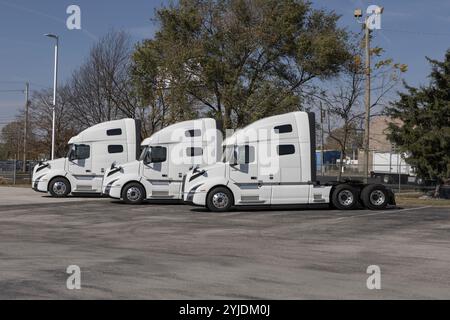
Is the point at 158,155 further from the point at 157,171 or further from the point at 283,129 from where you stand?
the point at 283,129

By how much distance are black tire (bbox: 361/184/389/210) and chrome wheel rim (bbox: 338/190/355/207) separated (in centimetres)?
48

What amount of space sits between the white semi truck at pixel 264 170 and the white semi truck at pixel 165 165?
290 centimetres

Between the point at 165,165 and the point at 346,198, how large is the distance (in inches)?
284

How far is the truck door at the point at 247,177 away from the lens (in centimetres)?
2095

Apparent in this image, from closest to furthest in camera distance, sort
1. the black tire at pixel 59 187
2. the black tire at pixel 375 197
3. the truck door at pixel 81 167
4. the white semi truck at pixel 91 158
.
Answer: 1. the black tire at pixel 375 197
2. the white semi truck at pixel 91 158
3. the truck door at pixel 81 167
4. the black tire at pixel 59 187

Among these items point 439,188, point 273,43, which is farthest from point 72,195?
point 439,188

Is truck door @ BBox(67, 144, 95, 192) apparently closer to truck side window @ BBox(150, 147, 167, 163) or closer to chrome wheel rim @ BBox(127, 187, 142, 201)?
chrome wheel rim @ BBox(127, 187, 142, 201)

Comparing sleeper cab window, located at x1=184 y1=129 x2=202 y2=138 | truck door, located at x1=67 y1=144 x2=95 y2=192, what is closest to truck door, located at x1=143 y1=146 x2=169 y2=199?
sleeper cab window, located at x1=184 y1=129 x2=202 y2=138

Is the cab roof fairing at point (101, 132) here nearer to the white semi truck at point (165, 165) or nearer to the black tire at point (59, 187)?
the black tire at point (59, 187)

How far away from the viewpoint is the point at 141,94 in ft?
107

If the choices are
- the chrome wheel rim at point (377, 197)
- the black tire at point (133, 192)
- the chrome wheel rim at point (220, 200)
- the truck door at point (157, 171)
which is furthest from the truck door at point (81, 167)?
the chrome wheel rim at point (377, 197)

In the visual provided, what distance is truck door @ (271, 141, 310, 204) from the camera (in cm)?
2094

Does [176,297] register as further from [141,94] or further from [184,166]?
[141,94]

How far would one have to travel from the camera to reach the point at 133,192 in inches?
944
